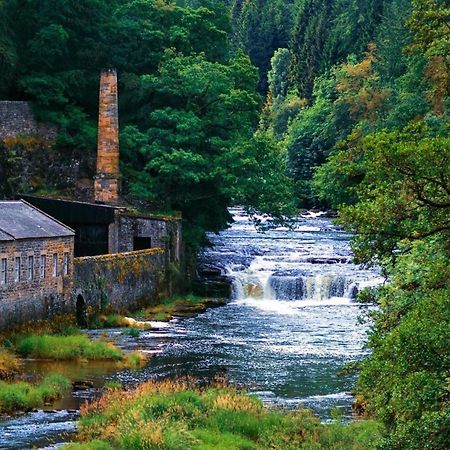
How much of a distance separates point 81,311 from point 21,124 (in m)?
17.8

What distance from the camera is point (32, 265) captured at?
40.9 m

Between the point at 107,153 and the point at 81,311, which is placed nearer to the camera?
the point at 81,311

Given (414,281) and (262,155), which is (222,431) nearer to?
(414,281)

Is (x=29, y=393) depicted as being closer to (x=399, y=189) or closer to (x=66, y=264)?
(x=66, y=264)

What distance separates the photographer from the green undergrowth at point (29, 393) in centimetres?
2873

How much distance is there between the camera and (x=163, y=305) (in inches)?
2069

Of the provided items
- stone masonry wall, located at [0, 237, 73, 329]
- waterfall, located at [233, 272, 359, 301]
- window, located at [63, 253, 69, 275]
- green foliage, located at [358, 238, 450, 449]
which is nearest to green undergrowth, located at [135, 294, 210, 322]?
waterfall, located at [233, 272, 359, 301]

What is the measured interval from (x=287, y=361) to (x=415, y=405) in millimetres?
21401

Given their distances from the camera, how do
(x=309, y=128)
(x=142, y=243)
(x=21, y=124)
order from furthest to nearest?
1. (x=309, y=128)
2. (x=21, y=124)
3. (x=142, y=243)

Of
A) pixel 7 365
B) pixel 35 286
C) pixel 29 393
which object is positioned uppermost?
pixel 35 286

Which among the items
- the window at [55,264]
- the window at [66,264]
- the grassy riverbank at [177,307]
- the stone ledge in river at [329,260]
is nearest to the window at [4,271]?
the window at [55,264]

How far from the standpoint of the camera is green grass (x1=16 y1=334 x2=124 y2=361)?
36906 millimetres

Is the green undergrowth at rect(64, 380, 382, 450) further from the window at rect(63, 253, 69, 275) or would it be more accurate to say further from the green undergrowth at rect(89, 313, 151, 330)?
the green undergrowth at rect(89, 313, 151, 330)

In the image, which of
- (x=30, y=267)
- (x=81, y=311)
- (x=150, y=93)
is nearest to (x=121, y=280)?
(x=81, y=311)
